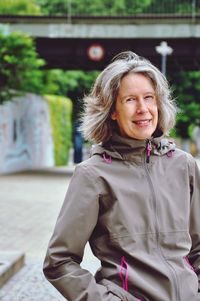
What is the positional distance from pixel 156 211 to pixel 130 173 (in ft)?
0.49

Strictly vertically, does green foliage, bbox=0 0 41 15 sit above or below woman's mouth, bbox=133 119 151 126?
below

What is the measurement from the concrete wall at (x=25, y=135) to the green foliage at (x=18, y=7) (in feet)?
49.5

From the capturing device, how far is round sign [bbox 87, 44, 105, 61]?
24858 mm

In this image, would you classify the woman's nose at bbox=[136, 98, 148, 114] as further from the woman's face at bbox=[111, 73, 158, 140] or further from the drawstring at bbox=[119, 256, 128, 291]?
the drawstring at bbox=[119, 256, 128, 291]

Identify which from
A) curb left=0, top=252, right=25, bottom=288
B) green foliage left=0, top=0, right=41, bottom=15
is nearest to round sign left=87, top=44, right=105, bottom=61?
green foliage left=0, top=0, right=41, bottom=15

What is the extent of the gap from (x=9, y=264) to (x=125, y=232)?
4.06m

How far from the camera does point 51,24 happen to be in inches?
961

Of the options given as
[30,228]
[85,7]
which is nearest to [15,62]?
[30,228]

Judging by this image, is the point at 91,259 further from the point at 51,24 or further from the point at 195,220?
the point at 51,24

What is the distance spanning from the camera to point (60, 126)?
30.9m

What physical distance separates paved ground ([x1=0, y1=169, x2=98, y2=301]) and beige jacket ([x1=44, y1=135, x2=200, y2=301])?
3.19m

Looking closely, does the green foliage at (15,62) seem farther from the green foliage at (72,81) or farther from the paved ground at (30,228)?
the green foliage at (72,81)

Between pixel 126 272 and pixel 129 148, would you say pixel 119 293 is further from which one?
pixel 129 148

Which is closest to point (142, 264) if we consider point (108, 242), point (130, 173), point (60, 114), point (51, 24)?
point (108, 242)
